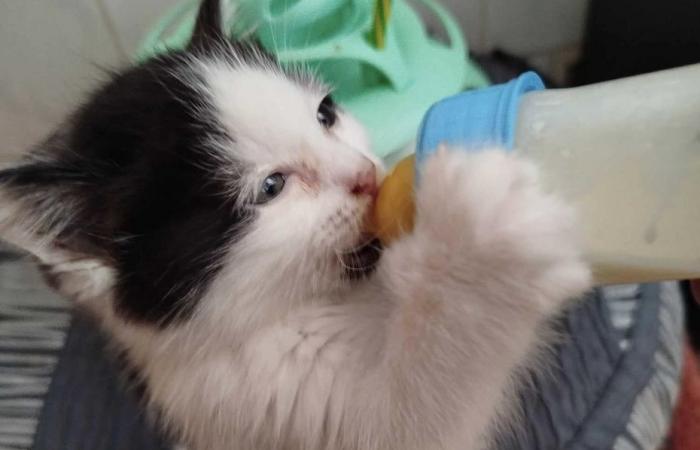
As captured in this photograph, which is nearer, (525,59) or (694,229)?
(694,229)

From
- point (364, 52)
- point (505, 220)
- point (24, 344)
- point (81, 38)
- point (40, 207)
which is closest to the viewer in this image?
point (505, 220)

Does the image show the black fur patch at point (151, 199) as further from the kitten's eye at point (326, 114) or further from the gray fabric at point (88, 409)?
the gray fabric at point (88, 409)

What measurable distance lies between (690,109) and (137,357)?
0.60 meters

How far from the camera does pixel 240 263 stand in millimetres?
705

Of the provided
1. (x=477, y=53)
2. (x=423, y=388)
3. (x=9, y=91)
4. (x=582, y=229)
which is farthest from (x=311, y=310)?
(x=9, y=91)

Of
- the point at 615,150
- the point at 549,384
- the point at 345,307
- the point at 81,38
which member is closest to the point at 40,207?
the point at 345,307

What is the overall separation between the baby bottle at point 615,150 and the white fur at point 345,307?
0.04 metres

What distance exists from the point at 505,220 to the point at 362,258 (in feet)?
0.79

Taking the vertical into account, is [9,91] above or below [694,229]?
below

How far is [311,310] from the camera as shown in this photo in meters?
0.73

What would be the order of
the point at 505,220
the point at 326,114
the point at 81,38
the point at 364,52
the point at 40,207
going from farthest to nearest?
the point at 81,38 < the point at 364,52 < the point at 326,114 < the point at 40,207 < the point at 505,220

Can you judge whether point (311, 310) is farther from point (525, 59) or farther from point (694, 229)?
point (525, 59)

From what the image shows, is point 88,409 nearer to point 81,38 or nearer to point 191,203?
point 191,203

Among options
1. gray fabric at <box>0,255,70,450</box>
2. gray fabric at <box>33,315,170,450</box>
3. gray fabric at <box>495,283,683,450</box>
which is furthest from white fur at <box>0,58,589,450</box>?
gray fabric at <box>0,255,70,450</box>
